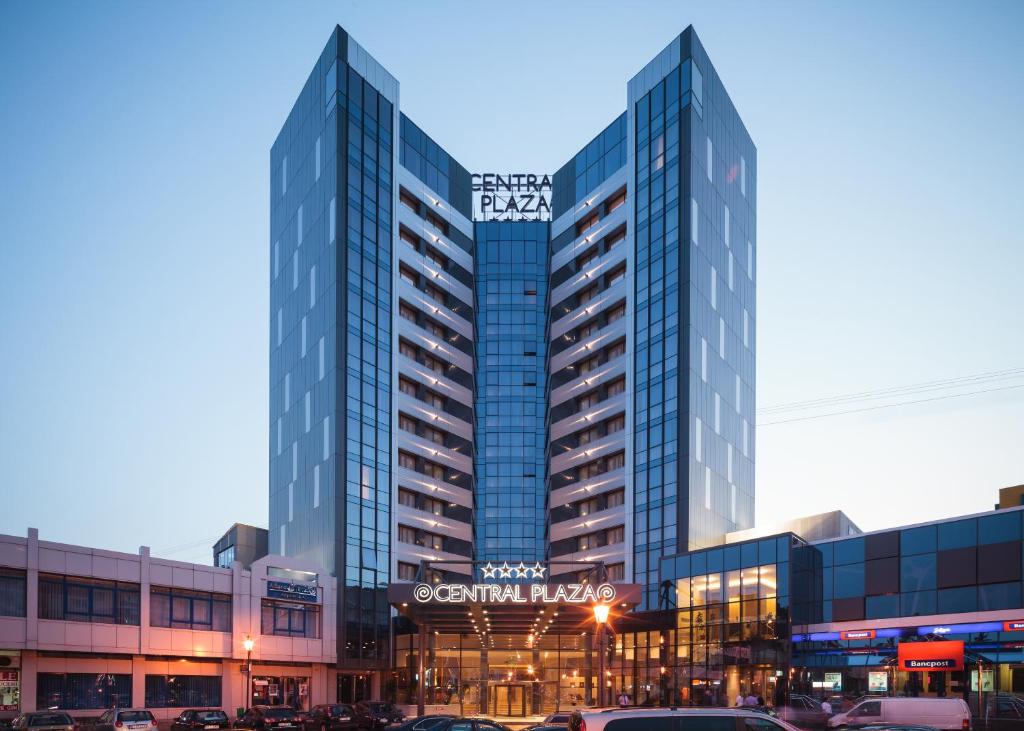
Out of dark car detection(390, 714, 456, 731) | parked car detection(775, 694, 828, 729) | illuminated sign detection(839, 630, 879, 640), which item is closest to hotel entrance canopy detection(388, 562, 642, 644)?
parked car detection(775, 694, 828, 729)

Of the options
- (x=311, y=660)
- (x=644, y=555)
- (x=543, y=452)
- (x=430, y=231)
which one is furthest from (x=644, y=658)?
(x=430, y=231)

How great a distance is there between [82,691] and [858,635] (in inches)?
1580

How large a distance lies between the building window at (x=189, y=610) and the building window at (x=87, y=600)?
1.62m

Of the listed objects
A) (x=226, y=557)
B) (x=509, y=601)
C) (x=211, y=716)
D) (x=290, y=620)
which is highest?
(x=509, y=601)

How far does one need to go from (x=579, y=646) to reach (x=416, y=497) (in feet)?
61.7

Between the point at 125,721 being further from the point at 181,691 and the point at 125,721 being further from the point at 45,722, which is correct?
the point at 181,691

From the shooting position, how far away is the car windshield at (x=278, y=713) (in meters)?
44.8

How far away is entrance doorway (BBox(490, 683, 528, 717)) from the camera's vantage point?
252 ft

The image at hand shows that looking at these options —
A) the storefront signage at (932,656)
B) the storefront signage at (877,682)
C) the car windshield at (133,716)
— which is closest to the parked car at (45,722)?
the car windshield at (133,716)

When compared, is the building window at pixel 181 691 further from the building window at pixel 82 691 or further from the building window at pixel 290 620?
the building window at pixel 290 620

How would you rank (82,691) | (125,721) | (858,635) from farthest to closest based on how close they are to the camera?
1. (858,635)
2. (82,691)
3. (125,721)

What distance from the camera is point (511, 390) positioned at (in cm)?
9606

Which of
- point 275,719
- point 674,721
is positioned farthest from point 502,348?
point 674,721

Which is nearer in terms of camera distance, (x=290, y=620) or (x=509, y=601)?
(x=509, y=601)
